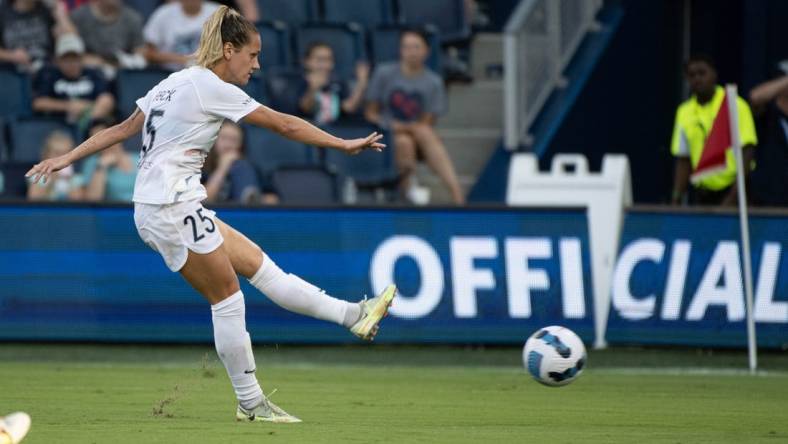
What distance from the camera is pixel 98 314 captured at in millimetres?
13969

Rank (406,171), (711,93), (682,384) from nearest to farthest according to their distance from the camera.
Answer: (682,384), (711,93), (406,171)

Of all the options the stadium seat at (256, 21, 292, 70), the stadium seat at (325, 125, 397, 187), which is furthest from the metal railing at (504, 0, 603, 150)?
the stadium seat at (256, 21, 292, 70)

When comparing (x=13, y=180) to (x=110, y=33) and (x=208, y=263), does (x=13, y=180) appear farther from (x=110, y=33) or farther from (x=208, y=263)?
(x=208, y=263)

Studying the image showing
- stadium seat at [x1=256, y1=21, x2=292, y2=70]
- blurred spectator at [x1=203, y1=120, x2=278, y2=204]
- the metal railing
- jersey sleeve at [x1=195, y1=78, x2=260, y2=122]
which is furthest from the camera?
stadium seat at [x1=256, y1=21, x2=292, y2=70]

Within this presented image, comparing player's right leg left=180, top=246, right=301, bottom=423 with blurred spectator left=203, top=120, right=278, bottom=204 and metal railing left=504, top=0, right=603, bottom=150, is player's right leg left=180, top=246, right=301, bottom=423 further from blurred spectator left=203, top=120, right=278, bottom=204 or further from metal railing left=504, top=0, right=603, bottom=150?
metal railing left=504, top=0, right=603, bottom=150

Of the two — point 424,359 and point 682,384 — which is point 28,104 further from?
Answer: point 682,384

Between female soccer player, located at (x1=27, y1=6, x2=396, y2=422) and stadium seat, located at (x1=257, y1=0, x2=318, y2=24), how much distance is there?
35.8 feet

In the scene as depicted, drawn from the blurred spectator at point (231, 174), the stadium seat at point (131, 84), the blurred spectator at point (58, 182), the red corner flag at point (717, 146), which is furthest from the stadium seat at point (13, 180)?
the red corner flag at point (717, 146)

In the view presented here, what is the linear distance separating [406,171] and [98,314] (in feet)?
13.6

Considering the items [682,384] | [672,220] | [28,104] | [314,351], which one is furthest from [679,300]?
[28,104]

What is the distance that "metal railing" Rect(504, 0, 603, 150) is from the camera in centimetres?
1753

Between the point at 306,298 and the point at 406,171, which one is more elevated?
the point at 306,298

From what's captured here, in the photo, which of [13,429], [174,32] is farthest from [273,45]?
[13,429]

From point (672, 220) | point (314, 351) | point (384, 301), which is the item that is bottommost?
point (314, 351)
